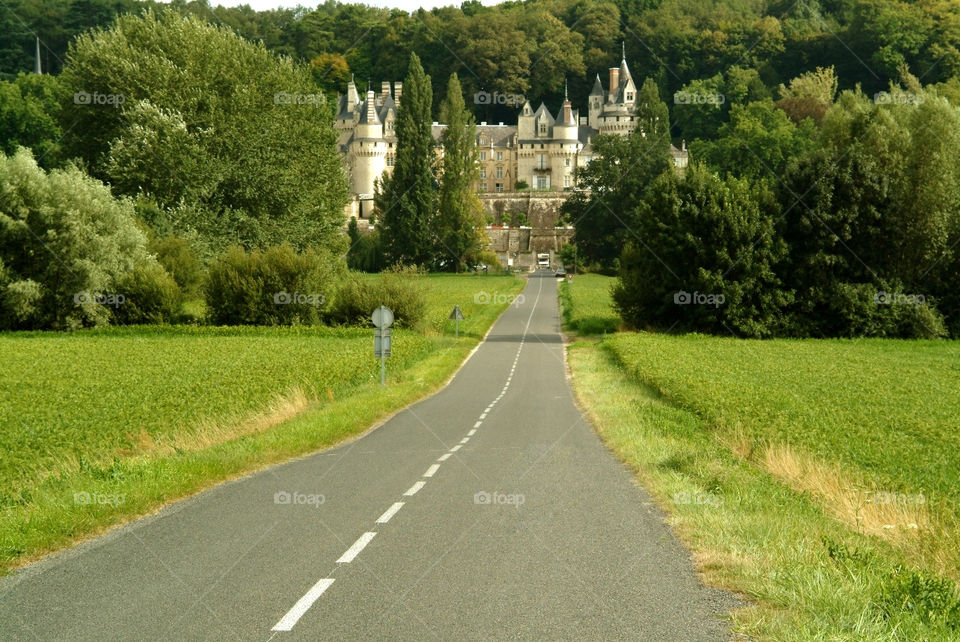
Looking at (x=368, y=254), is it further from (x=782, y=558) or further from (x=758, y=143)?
(x=782, y=558)

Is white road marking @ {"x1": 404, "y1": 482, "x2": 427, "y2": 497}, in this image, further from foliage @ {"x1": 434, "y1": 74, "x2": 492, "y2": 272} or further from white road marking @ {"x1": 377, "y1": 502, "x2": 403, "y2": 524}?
foliage @ {"x1": 434, "y1": 74, "x2": 492, "y2": 272}

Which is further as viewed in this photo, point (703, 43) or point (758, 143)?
point (703, 43)

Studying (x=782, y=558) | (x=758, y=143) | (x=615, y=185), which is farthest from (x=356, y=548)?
(x=758, y=143)

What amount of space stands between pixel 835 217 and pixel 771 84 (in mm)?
127717

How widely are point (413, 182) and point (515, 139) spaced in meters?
79.5

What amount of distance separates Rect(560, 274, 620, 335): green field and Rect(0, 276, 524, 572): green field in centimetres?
1254

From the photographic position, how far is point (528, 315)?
77.6m

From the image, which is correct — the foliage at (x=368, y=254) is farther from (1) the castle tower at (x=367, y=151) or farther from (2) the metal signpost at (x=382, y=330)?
(2) the metal signpost at (x=382, y=330)

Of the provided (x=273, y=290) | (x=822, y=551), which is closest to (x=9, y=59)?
(x=273, y=290)

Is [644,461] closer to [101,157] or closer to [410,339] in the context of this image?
[410,339]

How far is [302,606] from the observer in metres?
8.41

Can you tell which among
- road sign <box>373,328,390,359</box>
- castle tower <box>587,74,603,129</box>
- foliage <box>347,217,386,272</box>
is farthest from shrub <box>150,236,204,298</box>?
castle tower <box>587,74,603,129</box>

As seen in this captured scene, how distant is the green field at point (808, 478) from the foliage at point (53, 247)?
28065 mm

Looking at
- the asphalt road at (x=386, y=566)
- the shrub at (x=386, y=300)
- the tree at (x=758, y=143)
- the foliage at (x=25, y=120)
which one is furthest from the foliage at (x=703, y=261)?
the foliage at (x=25, y=120)
